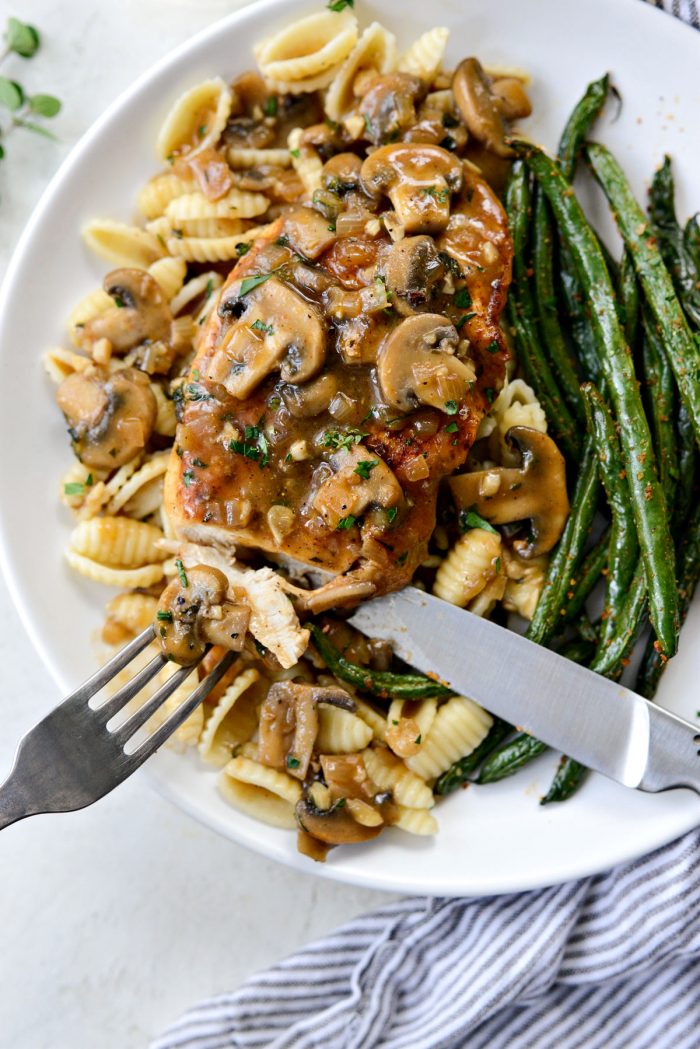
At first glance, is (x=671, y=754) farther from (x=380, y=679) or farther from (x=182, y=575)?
(x=182, y=575)

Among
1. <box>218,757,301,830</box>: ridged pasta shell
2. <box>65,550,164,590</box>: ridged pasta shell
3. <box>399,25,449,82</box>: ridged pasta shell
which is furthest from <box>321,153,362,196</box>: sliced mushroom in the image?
<box>218,757,301,830</box>: ridged pasta shell

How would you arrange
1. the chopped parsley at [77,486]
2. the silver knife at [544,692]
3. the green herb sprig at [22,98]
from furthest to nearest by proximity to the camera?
the green herb sprig at [22,98]
the chopped parsley at [77,486]
the silver knife at [544,692]

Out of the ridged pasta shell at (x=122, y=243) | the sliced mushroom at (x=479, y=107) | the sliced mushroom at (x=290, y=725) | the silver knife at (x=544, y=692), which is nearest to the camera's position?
the silver knife at (x=544, y=692)

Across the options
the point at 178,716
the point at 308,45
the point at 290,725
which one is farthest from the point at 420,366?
the point at 308,45

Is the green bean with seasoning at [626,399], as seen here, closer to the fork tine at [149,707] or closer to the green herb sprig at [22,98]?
the fork tine at [149,707]

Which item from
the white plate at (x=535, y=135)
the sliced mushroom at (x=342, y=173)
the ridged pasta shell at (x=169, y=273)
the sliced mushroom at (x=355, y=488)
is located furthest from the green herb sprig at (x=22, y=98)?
the sliced mushroom at (x=355, y=488)

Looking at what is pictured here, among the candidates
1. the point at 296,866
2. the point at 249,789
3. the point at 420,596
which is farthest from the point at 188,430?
the point at 296,866

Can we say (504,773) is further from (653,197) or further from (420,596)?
(653,197)
